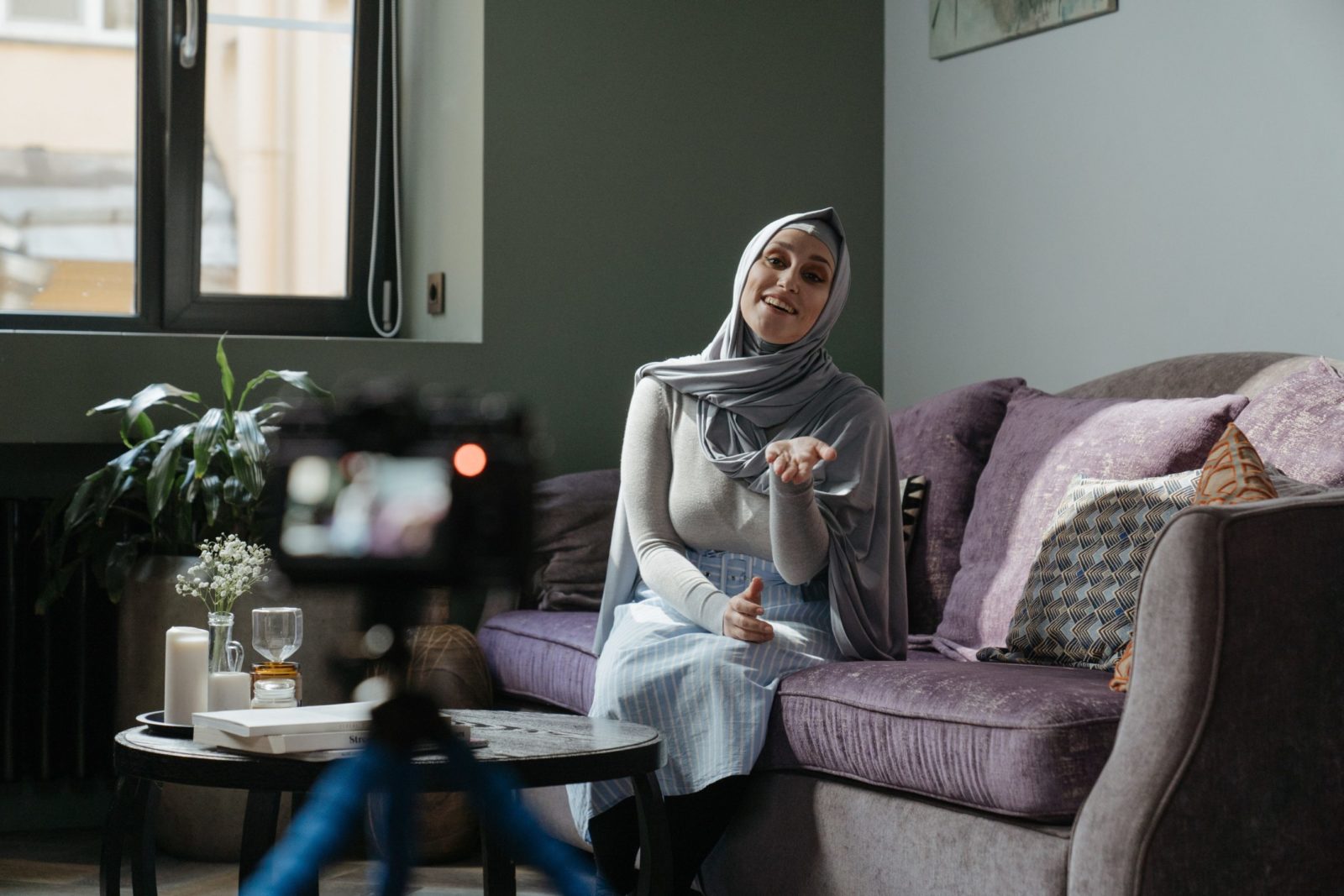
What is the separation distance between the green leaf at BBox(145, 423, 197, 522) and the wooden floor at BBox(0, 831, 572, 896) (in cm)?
68

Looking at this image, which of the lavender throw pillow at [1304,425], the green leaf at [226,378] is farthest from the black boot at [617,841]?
the green leaf at [226,378]

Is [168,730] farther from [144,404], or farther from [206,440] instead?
[144,404]

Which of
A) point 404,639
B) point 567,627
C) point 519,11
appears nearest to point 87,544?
point 567,627

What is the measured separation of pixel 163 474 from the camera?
2.83 metres

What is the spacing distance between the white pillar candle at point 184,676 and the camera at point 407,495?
1.56 m

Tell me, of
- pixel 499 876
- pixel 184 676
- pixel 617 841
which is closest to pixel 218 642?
pixel 184 676

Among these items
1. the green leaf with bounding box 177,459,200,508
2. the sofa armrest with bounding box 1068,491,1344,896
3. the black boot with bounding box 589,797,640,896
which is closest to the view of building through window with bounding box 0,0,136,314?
the green leaf with bounding box 177,459,200,508

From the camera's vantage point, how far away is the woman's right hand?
6.93 ft

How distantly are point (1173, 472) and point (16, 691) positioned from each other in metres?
2.37

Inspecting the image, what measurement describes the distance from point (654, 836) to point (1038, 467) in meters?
1.09

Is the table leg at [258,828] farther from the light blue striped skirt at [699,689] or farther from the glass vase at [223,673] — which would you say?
the light blue striped skirt at [699,689]

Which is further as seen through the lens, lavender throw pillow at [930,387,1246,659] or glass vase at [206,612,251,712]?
lavender throw pillow at [930,387,1246,659]

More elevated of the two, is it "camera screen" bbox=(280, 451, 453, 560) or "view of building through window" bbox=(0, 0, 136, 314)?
"view of building through window" bbox=(0, 0, 136, 314)

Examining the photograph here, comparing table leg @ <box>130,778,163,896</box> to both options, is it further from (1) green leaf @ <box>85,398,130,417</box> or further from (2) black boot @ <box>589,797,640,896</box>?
(1) green leaf @ <box>85,398,130,417</box>
